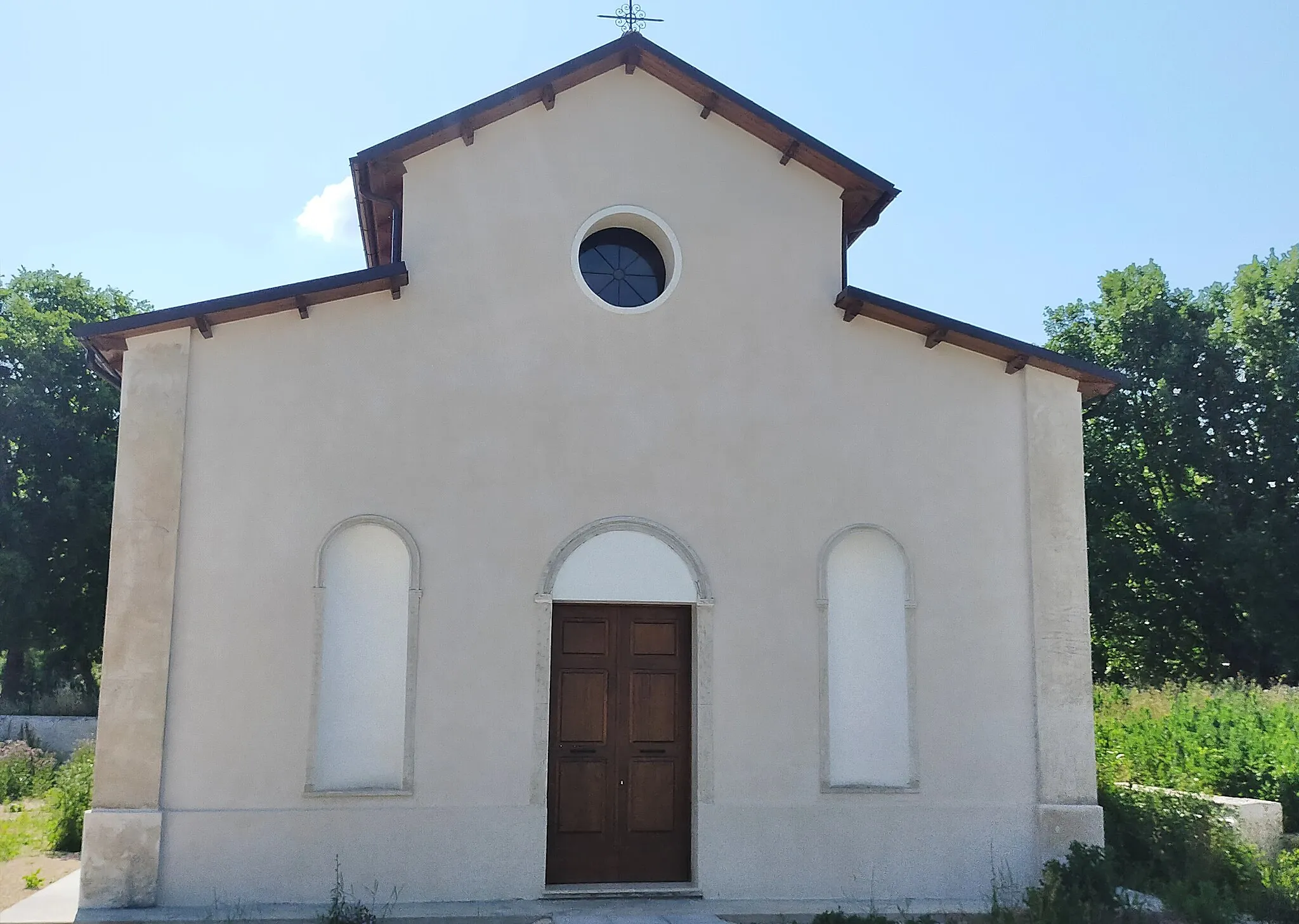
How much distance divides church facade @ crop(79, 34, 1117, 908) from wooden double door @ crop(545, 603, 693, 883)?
1.2 inches

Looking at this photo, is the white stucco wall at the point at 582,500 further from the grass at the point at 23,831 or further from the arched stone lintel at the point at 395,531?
the grass at the point at 23,831

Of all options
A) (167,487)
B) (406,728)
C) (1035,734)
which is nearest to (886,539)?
(1035,734)

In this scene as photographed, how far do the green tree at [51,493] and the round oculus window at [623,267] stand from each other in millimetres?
16198

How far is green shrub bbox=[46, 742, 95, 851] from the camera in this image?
11.2m

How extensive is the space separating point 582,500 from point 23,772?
430 inches

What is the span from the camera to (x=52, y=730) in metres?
18.2

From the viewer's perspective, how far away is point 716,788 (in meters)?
9.58

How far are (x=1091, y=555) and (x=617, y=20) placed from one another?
21967 mm

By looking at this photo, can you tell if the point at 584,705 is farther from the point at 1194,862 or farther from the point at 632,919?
the point at 1194,862

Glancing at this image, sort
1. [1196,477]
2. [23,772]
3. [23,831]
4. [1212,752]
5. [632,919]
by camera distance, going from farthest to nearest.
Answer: [1196,477], [23,772], [1212,752], [23,831], [632,919]

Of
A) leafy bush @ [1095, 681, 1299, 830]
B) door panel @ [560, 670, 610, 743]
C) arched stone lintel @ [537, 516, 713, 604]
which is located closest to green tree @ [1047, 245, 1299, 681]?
leafy bush @ [1095, 681, 1299, 830]

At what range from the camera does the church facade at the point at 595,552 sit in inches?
357

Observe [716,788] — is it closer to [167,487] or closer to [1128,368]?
[167,487]

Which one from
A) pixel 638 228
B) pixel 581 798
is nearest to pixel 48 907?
pixel 581 798
